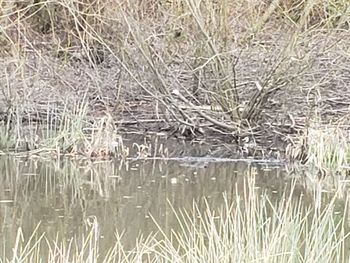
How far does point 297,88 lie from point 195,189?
8.33 ft

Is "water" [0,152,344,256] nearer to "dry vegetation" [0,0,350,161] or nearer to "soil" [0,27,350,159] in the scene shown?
"dry vegetation" [0,0,350,161]

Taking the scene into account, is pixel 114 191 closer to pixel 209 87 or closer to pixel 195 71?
pixel 195 71

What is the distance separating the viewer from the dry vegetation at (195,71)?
26.3 ft

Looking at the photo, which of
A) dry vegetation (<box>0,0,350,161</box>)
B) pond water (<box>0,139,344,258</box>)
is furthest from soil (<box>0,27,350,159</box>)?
pond water (<box>0,139,344,258</box>)

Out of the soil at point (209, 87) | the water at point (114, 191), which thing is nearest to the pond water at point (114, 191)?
the water at point (114, 191)

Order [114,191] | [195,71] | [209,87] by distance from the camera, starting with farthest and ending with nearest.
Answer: [209,87], [195,71], [114,191]

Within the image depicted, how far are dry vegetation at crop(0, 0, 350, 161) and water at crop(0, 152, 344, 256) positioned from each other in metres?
0.58

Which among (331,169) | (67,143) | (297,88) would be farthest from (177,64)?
(331,169)

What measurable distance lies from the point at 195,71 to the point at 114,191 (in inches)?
93.0

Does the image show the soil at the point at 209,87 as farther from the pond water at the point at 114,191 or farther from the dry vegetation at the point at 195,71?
the pond water at the point at 114,191

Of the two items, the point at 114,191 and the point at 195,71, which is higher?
the point at 195,71

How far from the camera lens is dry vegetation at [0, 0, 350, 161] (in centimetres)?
802

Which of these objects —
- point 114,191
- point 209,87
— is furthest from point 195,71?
point 114,191

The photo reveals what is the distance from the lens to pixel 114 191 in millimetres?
6578
